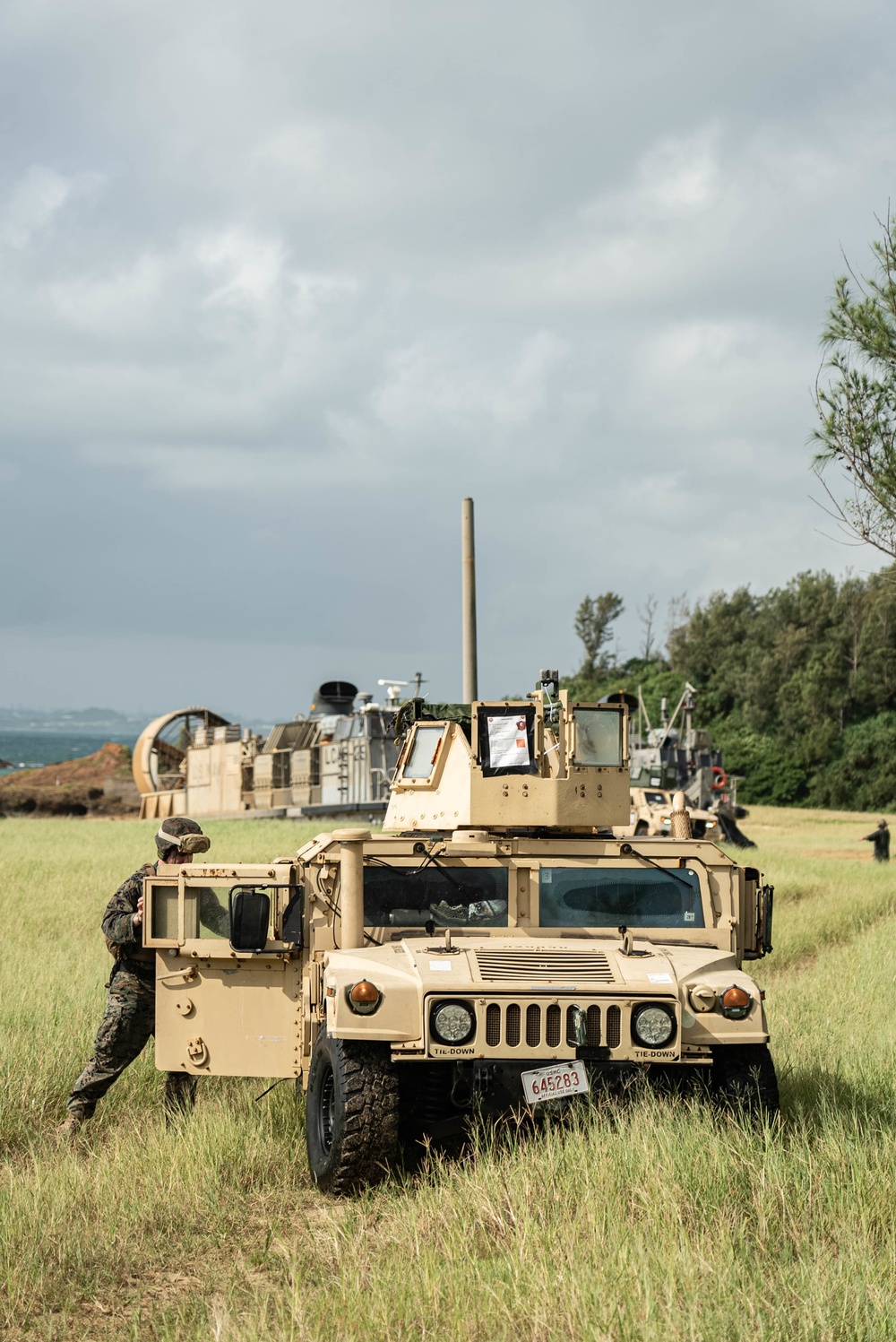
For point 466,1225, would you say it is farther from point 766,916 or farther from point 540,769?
point 540,769

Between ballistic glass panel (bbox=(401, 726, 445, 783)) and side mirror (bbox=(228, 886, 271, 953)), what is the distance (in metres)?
2.48

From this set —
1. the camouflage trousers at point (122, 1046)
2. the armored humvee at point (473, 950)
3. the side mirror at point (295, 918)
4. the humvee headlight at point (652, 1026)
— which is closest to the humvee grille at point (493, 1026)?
the armored humvee at point (473, 950)

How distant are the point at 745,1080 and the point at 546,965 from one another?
983mm

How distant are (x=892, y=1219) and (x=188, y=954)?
374cm

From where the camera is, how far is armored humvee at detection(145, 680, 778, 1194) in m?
6.12

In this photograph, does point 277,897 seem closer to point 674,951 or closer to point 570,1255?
point 674,951

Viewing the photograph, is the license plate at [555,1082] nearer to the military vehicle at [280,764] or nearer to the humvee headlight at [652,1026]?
the humvee headlight at [652,1026]

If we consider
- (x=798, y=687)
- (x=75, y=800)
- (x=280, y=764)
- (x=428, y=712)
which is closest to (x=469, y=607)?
(x=428, y=712)

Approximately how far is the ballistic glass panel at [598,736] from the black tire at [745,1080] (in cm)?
225

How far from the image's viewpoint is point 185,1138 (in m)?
7.02

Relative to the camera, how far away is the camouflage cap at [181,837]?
8.21 metres

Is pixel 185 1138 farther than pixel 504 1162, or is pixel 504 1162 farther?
pixel 185 1138

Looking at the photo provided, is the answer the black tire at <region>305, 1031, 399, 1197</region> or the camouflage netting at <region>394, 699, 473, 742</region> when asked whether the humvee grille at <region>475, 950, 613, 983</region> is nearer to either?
the black tire at <region>305, 1031, 399, 1197</region>

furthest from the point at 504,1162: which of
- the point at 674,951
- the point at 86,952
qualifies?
→ the point at 86,952
